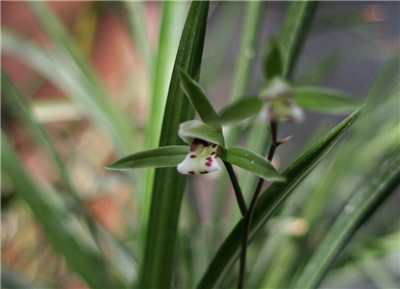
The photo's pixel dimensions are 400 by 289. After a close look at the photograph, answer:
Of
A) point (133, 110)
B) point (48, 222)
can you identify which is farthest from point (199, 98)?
point (133, 110)

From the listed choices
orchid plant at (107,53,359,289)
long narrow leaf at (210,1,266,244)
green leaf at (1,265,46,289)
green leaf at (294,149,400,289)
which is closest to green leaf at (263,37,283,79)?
orchid plant at (107,53,359,289)

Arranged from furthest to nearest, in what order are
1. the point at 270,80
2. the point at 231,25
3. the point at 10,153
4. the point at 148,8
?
1. the point at 148,8
2. the point at 231,25
3. the point at 10,153
4. the point at 270,80

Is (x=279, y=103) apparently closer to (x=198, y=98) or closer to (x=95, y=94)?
(x=198, y=98)

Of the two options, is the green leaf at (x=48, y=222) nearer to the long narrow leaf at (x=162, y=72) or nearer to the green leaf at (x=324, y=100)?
the long narrow leaf at (x=162, y=72)

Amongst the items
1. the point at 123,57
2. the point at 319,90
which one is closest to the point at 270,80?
the point at 319,90

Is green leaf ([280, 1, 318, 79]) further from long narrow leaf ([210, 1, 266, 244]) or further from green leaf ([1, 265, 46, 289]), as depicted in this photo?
green leaf ([1, 265, 46, 289])

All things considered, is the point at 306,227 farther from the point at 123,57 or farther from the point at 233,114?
the point at 123,57

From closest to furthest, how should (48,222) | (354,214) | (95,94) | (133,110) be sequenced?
(354,214)
(48,222)
(95,94)
(133,110)
